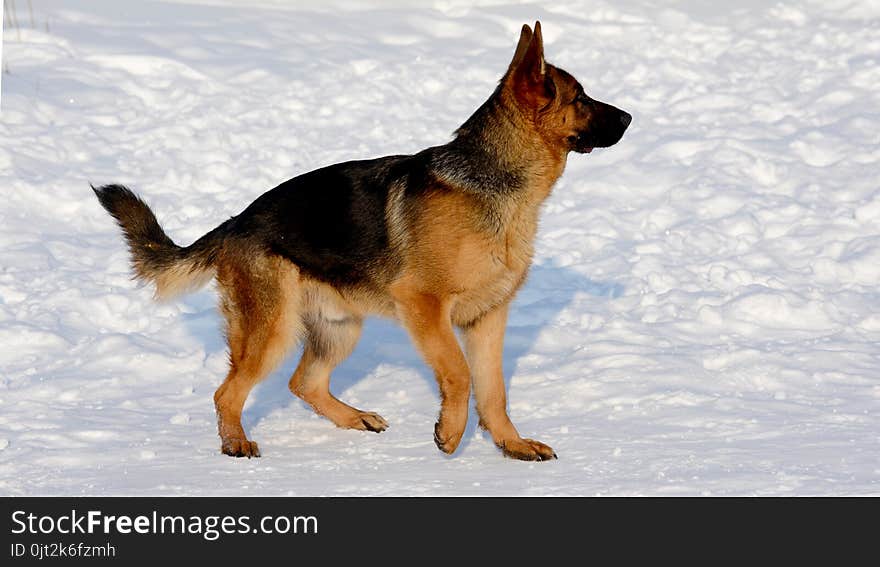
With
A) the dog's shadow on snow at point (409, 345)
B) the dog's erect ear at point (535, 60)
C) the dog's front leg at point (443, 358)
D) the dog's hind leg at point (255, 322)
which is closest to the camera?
the dog's erect ear at point (535, 60)

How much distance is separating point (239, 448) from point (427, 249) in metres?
1.32

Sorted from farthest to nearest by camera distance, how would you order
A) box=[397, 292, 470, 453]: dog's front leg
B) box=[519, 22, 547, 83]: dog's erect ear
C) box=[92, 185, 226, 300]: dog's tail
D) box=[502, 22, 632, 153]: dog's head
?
box=[92, 185, 226, 300]: dog's tail < box=[502, 22, 632, 153]: dog's head < box=[397, 292, 470, 453]: dog's front leg < box=[519, 22, 547, 83]: dog's erect ear

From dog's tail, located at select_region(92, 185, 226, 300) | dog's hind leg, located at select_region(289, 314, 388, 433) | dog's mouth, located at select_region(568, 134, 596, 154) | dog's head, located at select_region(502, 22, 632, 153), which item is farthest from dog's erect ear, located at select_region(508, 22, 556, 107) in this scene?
dog's tail, located at select_region(92, 185, 226, 300)

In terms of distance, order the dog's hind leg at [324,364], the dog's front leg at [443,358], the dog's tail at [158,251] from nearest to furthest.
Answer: the dog's front leg at [443,358], the dog's tail at [158,251], the dog's hind leg at [324,364]

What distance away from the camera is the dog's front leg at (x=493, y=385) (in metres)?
5.73

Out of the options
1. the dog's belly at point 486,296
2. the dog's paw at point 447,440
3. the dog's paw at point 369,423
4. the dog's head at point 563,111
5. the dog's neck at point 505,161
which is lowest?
the dog's paw at point 369,423

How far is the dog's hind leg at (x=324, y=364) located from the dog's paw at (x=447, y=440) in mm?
794

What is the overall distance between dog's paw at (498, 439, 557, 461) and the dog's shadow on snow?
12.7 inches

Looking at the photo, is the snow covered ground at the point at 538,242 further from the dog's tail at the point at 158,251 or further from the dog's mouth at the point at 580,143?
the dog's mouth at the point at 580,143

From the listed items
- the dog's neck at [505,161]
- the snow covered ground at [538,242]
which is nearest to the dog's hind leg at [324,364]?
the snow covered ground at [538,242]

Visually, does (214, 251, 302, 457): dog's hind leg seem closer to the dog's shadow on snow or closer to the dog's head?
the dog's shadow on snow

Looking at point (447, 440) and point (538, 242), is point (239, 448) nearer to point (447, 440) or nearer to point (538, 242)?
point (447, 440)

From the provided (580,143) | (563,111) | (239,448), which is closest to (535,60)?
(563,111)

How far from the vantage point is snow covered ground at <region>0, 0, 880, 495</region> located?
18.6ft
